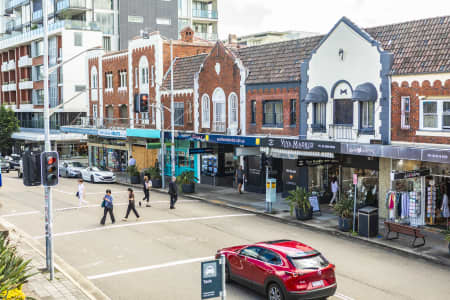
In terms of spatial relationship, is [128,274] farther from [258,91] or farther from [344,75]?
[258,91]

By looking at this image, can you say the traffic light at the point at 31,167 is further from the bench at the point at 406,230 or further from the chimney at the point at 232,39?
the chimney at the point at 232,39

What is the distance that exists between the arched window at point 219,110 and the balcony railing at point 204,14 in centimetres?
4013

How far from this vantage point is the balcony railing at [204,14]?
2768 inches

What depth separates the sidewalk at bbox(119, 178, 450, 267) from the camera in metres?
17.3

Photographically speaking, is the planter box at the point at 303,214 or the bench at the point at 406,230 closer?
the bench at the point at 406,230

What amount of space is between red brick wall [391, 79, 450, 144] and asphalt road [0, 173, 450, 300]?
17.4 ft

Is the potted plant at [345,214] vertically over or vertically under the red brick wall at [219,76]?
under

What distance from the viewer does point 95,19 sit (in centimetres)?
6284

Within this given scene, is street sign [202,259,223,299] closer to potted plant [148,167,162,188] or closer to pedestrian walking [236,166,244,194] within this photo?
pedestrian walking [236,166,244,194]

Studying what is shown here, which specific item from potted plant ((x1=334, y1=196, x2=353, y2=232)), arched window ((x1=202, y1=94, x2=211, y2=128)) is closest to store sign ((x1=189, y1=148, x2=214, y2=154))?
arched window ((x1=202, y1=94, x2=211, y2=128))

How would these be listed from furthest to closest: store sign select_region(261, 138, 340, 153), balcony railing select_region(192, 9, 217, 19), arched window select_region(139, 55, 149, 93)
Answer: balcony railing select_region(192, 9, 217, 19), arched window select_region(139, 55, 149, 93), store sign select_region(261, 138, 340, 153)

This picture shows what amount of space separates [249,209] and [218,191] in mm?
6566

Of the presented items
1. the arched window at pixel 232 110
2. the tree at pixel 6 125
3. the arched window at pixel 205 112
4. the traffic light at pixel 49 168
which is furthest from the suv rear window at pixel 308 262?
the tree at pixel 6 125

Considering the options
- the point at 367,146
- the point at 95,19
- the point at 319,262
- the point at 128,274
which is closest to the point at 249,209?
the point at 367,146
